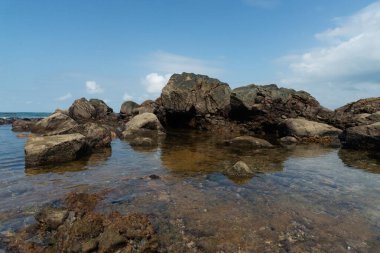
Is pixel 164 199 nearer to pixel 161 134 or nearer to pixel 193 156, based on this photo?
pixel 193 156

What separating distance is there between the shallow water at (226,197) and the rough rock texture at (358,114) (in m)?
11.0

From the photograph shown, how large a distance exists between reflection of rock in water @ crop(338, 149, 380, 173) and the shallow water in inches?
2.3

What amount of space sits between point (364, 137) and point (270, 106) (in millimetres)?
12067

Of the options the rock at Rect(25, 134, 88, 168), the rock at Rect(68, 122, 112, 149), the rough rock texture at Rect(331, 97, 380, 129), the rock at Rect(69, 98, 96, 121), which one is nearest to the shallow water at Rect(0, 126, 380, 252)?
the rock at Rect(25, 134, 88, 168)

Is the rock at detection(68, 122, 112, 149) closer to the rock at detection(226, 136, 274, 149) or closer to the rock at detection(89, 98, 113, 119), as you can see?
the rock at detection(226, 136, 274, 149)

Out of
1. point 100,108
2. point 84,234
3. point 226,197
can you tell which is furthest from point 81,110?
point 84,234

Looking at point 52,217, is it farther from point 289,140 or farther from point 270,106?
point 270,106

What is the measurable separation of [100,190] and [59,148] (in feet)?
23.8

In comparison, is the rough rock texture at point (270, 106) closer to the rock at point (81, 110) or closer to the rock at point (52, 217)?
the rock at point (81, 110)

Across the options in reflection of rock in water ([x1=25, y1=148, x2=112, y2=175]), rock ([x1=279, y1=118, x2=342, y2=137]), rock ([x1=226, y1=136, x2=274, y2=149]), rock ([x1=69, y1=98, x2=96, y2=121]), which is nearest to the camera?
reflection of rock in water ([x1=25, y1=148, x2=112, y2=175])

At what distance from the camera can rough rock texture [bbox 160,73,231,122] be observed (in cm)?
3647

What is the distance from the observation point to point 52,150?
18125mm

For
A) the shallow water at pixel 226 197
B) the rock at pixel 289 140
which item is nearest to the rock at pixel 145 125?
the shallow water at pixel 226 197

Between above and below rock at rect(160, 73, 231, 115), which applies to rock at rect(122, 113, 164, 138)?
below
